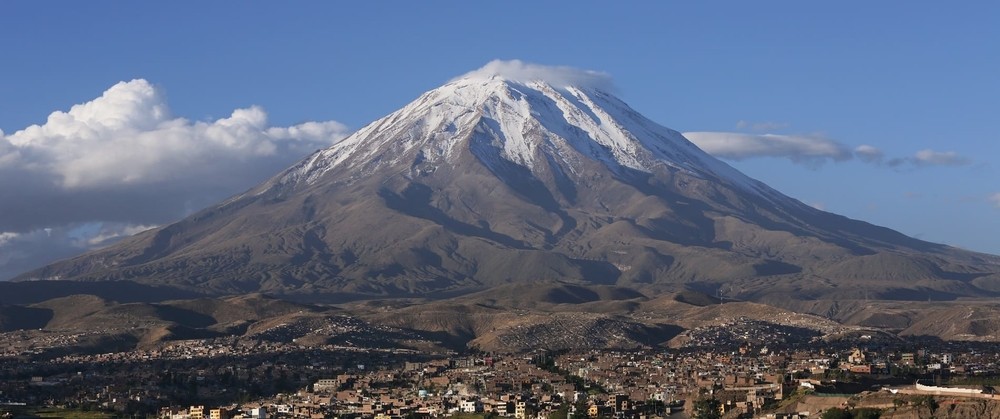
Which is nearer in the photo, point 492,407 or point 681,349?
point 492,407

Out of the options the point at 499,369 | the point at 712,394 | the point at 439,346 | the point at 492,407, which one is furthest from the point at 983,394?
the point at 439,346

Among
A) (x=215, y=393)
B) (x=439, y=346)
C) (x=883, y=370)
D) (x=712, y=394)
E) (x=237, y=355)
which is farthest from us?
(x=439, y=346)

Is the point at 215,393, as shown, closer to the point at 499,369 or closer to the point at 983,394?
the point at 499,369

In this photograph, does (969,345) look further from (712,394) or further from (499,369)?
(712,394)

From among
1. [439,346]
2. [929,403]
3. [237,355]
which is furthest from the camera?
[439,346]

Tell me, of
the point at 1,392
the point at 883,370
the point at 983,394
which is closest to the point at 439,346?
the point at 1,392

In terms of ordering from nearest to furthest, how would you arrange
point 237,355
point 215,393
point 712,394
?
point 712,394
point 215,393
point 237,355
